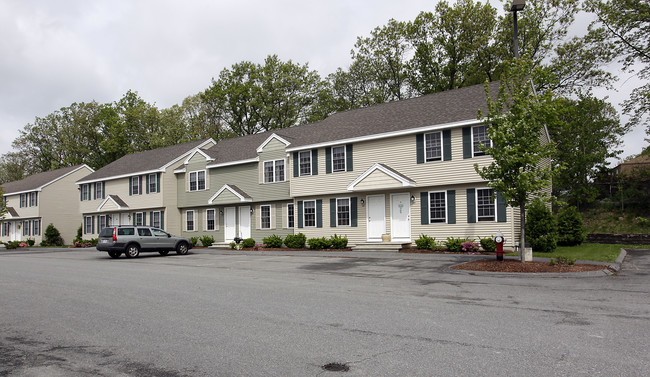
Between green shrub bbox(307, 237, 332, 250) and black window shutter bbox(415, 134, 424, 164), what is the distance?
21.6 ft

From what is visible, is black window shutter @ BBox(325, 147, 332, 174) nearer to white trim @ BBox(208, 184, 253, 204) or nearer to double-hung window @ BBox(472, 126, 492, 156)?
white trim @ BBox(208, 184, 253, 204)

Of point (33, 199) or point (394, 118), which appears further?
point (33, 199)

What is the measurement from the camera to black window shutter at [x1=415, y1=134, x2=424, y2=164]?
23141 millimetres

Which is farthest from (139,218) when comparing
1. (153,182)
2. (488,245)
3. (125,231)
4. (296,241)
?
(488,245)

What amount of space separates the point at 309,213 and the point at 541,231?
12.6 metres

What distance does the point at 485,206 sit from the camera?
69.7ft

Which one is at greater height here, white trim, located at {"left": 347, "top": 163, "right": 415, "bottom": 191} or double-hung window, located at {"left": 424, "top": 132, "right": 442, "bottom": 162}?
double-hung window, located at {"left": 424, "top": 132, "right": 442, "bottom": 162}

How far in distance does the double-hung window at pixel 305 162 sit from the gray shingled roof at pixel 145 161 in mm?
14068

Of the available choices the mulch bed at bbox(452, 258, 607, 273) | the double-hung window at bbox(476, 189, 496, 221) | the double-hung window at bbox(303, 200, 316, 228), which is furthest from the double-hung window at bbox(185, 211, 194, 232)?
the mulch bed at bbox(452, 258, 607, 273)

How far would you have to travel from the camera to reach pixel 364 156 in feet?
82.9

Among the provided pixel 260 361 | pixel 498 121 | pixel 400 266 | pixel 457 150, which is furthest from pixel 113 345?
pixel 457 150

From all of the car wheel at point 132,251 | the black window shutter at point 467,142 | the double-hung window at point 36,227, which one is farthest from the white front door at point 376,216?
the double-hung window at point 36,227

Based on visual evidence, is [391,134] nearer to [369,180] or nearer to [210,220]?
[369,180]

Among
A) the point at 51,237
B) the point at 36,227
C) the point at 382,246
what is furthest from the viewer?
the point at 36,227
